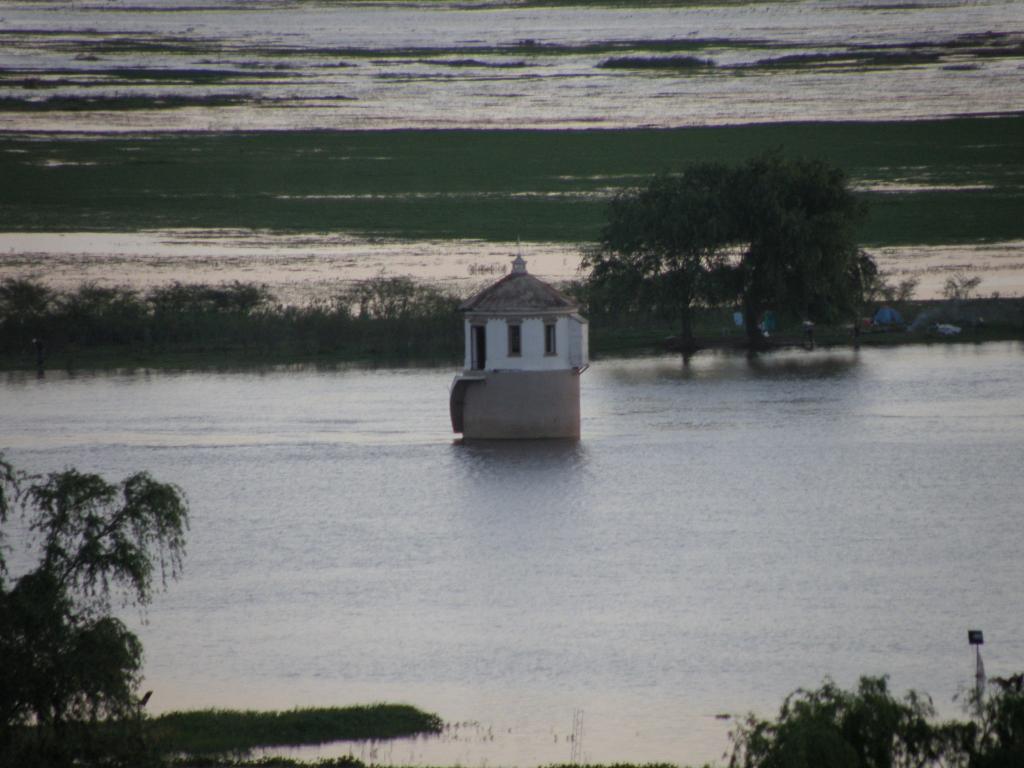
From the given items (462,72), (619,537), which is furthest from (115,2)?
(619,537)

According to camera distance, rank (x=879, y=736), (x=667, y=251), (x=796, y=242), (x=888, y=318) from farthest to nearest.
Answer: (x=888, y=318)
(x=667, y=251)
(x=796, y=242)
(x=879, y=736)

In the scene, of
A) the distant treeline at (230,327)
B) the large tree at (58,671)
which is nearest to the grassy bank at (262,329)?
the distant treeline at (230,327)

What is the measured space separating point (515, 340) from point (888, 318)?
81.7ft

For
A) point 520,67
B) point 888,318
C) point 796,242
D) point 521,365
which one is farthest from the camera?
point 520,67

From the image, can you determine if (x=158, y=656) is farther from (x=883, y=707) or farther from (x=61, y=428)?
(x=61, y=428)

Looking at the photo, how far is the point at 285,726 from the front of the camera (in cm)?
2612

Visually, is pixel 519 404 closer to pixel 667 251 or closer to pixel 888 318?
pixel 667 251

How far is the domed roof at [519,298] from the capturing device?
5219 centimetres

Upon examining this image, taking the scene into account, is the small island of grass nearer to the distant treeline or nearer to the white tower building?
the white tower building

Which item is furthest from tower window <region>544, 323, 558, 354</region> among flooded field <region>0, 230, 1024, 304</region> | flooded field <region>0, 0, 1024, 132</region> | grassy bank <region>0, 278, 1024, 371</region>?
flooded field <region>0, 0, 1024, 132</region>

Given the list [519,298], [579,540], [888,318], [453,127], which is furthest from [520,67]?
[579,540]

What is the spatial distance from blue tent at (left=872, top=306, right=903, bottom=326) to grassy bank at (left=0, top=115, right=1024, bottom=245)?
15592mm

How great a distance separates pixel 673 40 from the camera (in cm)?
15375

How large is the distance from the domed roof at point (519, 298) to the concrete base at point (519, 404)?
5.13 feet
